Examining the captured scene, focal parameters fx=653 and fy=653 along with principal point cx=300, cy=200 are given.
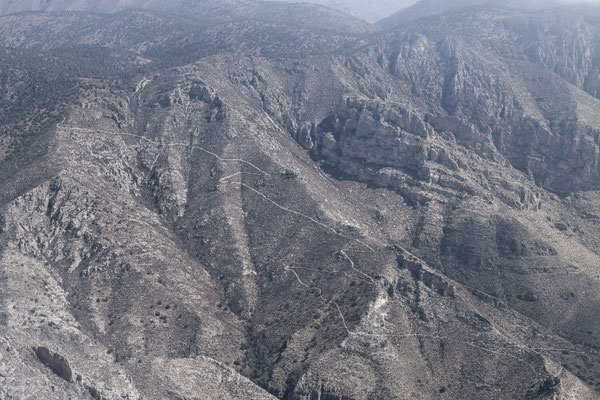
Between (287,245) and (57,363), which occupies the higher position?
(287,245)

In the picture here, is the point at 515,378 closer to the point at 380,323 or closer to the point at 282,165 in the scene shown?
the point at 380,323

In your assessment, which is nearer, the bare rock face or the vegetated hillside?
the bare rock face

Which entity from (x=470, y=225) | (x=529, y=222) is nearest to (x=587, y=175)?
(x=529, y=222)

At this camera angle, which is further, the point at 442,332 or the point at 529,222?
the point at 529,222

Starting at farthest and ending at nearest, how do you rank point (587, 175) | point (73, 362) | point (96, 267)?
point (587, 175)
point (96, 267)
point (73, 362)

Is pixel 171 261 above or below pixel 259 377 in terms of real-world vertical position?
above

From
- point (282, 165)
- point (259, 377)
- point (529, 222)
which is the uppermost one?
point (282, 165)

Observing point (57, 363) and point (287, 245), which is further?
point (287, 245)

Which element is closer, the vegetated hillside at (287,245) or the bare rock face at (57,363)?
the bare rock face at (57,363)
